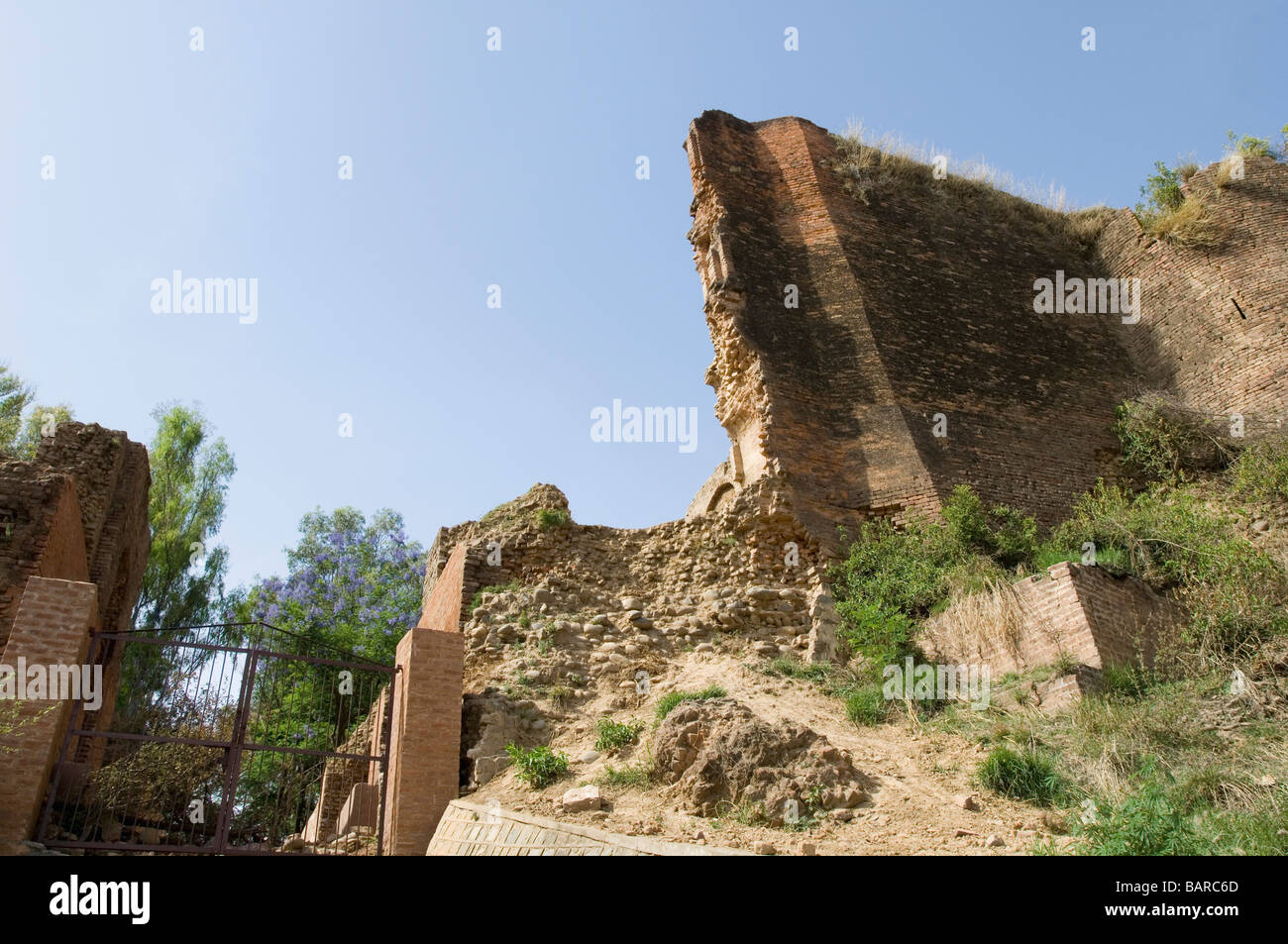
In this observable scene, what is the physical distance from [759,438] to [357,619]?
14.0 meters

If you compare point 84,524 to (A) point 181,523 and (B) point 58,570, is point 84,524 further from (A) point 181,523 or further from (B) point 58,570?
(A) point 181,523

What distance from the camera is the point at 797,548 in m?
11.7

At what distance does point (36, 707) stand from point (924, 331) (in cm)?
1240

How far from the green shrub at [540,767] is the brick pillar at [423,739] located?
0.65m

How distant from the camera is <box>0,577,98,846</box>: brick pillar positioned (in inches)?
264

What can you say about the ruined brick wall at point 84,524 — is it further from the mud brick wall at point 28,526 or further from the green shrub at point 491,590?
the green shrub at point 491,590

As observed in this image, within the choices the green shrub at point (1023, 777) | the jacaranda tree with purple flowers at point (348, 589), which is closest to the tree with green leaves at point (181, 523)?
the jacaranda tree with purple flowers at point (348, 589)

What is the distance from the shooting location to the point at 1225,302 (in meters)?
14.8

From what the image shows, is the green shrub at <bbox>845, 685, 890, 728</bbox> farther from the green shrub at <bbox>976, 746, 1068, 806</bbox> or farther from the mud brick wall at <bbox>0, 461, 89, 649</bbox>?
the mud brick wall at <bbox>0, 461, 89, 649</bbox>

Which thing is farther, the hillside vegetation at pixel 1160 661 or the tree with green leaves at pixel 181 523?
the tree with green leaves at pixel 181 523

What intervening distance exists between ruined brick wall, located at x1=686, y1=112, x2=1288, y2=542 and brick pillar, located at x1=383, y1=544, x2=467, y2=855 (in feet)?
16.8

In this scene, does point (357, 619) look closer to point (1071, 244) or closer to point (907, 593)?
point (907, 593)

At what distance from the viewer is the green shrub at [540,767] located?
8.04 metres
